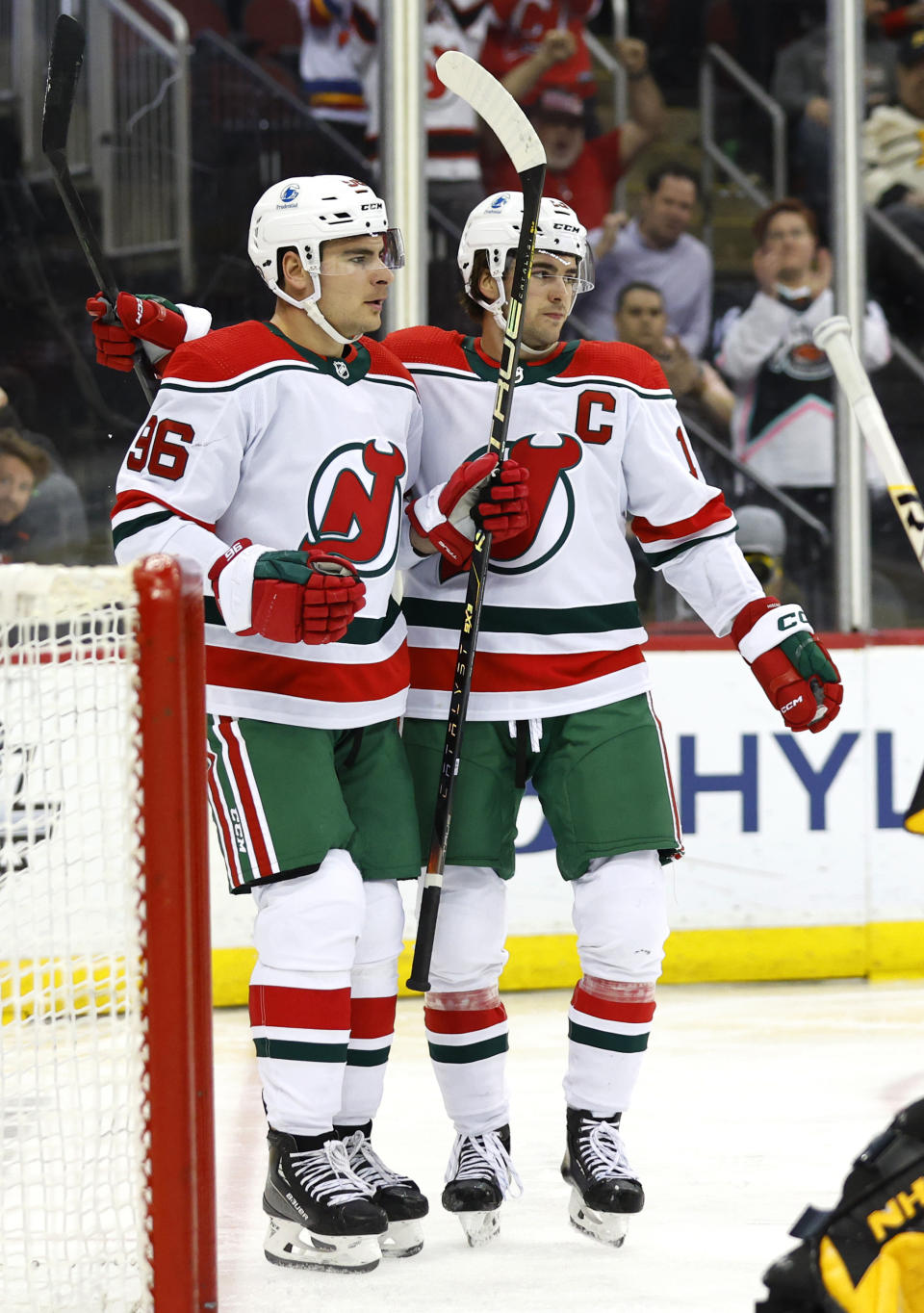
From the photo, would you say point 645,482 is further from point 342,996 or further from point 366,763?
point 342,996

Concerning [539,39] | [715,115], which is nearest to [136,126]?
[539,39]

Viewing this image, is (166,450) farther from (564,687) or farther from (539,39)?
(539,39)

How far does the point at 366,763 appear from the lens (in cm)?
214

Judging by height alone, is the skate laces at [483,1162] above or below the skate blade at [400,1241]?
above

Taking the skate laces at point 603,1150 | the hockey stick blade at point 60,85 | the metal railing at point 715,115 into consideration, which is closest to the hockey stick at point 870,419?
the skate laces at point 603,1150

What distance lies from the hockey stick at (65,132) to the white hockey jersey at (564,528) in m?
0.40

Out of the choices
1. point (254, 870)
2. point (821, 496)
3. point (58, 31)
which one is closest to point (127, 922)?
point (254, 870)

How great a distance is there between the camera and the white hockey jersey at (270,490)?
2.06m

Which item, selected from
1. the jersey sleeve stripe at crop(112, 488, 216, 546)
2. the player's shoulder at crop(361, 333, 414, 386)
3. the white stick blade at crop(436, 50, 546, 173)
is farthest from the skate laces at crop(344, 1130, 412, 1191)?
the white stick blade at crop(436, 50, 546, 173)

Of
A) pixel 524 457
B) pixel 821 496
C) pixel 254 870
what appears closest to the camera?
pixel 254 870

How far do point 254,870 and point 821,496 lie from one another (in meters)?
2.25

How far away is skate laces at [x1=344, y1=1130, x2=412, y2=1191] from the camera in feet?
7.22

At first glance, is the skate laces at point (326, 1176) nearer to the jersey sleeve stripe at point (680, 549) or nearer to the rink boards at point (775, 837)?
the jersey sleeve stripe at point (680, 549)

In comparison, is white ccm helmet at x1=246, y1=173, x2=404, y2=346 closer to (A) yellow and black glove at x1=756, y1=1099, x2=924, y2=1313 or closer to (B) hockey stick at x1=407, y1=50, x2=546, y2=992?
(B) hockey stick at x1=407, y1=50, x2=546, y2=992
